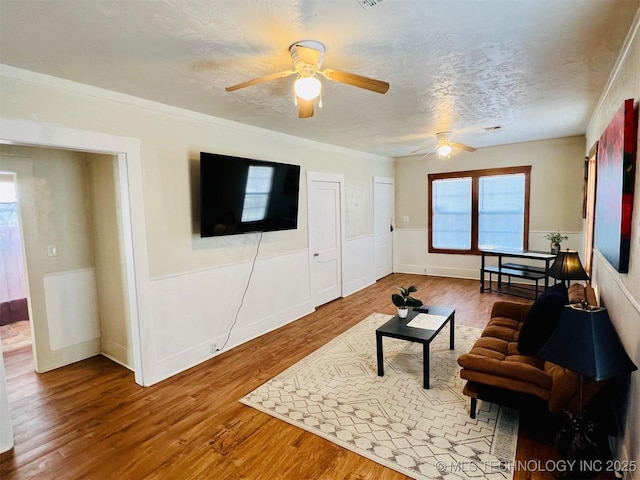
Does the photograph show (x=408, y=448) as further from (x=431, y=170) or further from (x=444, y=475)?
(x=431, y=170)

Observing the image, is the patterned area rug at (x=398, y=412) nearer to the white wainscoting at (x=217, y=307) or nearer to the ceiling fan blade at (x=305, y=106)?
the white wainscoting at (x=217, y=307)

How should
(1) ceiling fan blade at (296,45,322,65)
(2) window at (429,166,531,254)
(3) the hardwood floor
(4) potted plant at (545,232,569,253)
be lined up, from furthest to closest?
(2) window at (429,166,531,254), (4) potted plant at (545,232,569,253), (3) the hardwood floor, (1) ceiling fan blade at (296,45,322,65)

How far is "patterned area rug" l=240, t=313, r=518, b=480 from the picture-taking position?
2117 millimetres

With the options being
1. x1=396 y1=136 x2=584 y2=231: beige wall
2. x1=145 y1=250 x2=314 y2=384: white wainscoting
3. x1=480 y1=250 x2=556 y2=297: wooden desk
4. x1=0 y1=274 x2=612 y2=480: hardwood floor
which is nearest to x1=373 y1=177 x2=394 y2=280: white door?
x1=396 y1=136 x2=584 y2=231: beige wall

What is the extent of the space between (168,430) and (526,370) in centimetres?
250

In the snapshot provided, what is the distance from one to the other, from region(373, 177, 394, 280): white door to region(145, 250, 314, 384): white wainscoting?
2500 mm

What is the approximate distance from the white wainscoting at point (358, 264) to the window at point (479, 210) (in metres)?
1.52

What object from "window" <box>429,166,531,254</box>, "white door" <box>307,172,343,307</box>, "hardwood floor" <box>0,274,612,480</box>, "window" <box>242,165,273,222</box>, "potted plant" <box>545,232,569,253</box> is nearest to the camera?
"hardwood floor" <box>0,274,612,480</box>

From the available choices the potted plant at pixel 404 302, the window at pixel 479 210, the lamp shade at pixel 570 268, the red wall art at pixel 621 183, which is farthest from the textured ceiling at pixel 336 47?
the window at pixel 479 210

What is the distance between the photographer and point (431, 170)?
7051mm

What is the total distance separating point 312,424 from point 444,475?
928 mm

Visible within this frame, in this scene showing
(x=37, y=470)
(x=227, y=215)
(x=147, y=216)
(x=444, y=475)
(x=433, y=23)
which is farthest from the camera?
(x=227, y=215)

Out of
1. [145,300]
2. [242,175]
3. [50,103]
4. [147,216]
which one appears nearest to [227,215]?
[242,175]

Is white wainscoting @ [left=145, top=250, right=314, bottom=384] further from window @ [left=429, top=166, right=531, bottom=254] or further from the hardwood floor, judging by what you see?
window @ [left=429, top=166, right=531, bottom=254]
